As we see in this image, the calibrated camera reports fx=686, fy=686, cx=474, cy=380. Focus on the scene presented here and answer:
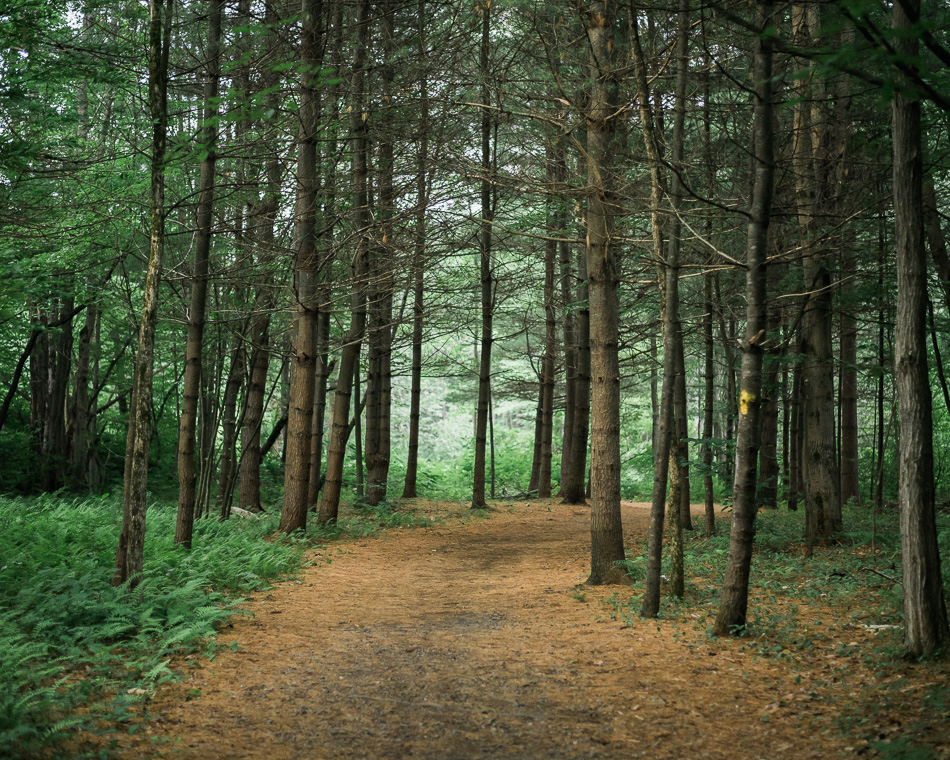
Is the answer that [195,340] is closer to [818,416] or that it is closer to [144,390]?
[144,390]

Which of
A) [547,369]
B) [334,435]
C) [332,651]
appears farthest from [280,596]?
[547,369]

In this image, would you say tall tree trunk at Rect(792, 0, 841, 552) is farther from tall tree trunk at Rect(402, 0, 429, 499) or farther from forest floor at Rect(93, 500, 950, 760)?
tall tree trunk at Rect(402, 0, 429, 499)

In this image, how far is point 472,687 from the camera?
5223 millimetres

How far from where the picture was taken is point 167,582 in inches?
288

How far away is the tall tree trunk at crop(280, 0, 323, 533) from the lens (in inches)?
428

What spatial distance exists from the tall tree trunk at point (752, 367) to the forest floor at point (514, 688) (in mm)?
518

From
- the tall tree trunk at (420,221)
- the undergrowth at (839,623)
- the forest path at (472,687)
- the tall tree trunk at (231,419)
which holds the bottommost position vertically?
the forest path at (472,687)

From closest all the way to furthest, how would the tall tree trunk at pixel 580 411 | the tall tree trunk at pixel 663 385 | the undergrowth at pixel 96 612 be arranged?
the undergrowth at pixel 96 612 → the tall tree trunk at pixel 663 385 → the tall tree trunk at pixel 580 411

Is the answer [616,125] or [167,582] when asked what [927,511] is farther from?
[167,582]

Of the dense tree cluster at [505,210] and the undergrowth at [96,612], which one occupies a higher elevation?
the dense tree cluster at [505,210]

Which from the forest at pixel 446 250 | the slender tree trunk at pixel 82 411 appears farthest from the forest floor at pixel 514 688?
the slender tree trunk at pixel 82 411

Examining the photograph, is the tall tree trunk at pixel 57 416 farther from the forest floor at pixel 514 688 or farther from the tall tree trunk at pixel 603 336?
the tall tree trunk at pixel 603 336

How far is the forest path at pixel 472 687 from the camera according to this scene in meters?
4.23

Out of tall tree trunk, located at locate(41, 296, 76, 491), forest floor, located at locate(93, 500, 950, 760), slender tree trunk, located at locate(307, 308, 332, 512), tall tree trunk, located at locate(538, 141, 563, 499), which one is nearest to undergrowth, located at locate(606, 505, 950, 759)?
forest floor, located at locate(93, 500, 950, 760)
